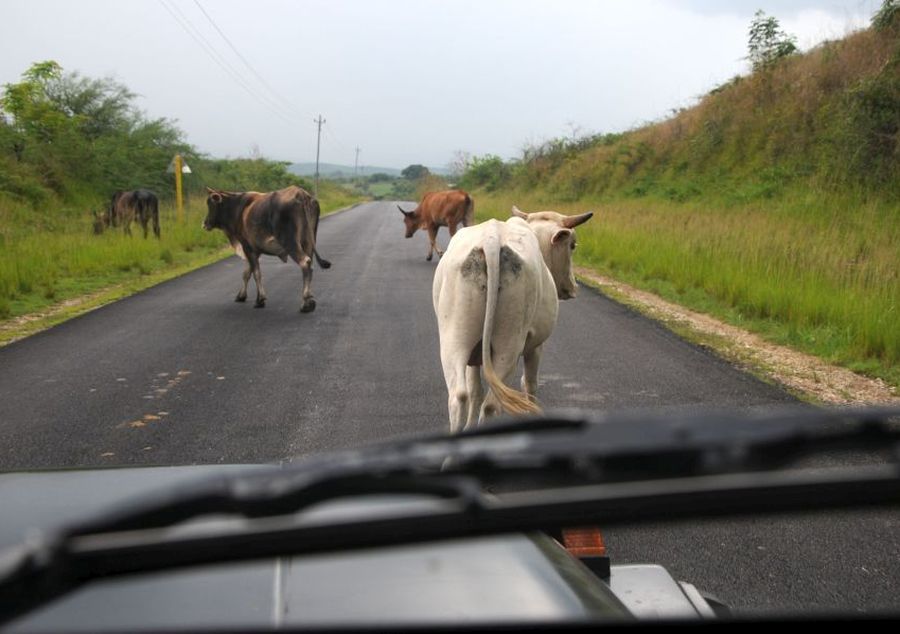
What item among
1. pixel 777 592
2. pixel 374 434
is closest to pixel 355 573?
pixel 777 592

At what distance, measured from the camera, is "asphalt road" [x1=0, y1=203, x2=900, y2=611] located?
13.4 feet

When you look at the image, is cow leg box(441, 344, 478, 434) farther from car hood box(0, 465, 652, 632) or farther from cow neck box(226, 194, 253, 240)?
cow neck box(226, 194, 253, 240)

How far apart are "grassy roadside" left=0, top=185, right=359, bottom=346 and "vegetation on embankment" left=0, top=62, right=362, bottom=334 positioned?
2cm

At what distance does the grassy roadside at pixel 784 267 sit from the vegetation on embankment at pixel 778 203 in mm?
28

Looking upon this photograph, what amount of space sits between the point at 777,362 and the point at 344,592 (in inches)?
295

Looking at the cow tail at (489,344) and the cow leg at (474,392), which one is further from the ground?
the cow tail at (489,344)

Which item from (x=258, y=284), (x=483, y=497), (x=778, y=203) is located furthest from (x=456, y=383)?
(x=778, y=203)

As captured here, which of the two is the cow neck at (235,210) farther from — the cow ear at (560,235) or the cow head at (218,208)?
the cow ear at (560,235)

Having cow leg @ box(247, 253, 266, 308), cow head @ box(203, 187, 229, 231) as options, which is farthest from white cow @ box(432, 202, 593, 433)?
cow head @ box(203, 187, 229, 231)

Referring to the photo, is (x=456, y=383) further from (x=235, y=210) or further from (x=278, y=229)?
(x=235, y=210)

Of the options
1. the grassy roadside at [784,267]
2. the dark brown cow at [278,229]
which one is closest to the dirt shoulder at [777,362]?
the grassy roadside at [784,267]

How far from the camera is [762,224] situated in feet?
57.7

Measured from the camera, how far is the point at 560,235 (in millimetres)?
6273

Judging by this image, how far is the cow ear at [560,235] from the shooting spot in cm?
624
